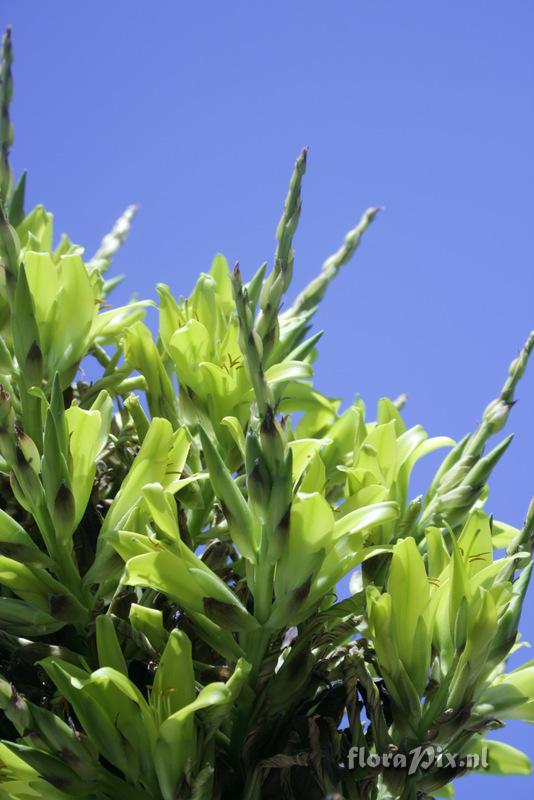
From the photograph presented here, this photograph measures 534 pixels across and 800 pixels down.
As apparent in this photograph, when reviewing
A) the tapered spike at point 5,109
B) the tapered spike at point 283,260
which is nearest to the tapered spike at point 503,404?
the tapered spike at point 283,260

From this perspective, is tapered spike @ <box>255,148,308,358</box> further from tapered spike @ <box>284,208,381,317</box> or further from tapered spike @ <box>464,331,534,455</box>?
tapered spike @ <box>284,208,381,317</box>

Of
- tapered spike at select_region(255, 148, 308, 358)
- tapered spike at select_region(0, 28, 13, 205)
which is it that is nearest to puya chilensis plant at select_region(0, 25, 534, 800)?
tapered spike at select_region(255, 148, 308, 358)

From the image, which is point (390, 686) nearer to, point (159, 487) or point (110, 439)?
point (159, 487)

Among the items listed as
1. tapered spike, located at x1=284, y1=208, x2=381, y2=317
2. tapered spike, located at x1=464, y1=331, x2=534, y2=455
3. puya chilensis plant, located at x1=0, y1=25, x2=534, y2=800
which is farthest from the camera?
tapered spike, located at x1=284, y1=208, x2=381, y2=317

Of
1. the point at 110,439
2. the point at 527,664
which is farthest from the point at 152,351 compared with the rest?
the point at 527,664

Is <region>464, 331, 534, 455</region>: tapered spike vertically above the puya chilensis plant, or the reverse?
<region>464, 331, 534, 455</region>: tapered spike

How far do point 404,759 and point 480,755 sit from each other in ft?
0.42

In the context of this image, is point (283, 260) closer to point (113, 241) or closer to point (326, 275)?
point (326, 275)

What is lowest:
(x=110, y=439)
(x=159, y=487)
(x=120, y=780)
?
(x=120, y=780)

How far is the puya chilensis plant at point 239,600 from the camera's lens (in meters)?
0.57

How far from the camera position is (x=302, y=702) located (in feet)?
2.10

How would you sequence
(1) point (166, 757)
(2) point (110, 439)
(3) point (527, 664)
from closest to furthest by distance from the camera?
1. (1) point (166, 757)
2. (3) point (527, 664)
3. (2) point (110, 439)

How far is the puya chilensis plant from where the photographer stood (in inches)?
22.3

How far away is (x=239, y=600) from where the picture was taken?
0.61 meters
